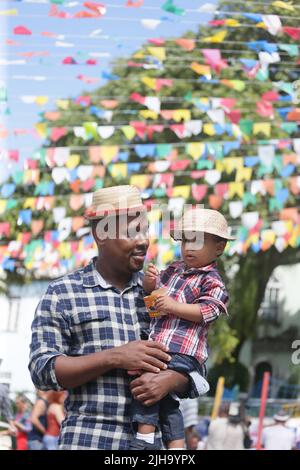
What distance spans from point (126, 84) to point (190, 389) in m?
11.7

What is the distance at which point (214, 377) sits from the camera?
57.1 ft

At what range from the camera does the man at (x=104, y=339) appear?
104 inches

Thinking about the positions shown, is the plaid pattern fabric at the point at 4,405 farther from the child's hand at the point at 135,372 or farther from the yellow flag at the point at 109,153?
the child's hand at the point at 135,372

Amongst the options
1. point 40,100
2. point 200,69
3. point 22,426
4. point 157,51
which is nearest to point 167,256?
point 200,69

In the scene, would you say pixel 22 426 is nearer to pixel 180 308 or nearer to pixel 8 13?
pixel 8 13

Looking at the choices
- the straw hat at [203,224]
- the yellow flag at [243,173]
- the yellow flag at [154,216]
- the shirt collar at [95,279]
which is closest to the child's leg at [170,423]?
the shirt collar at [95,279]

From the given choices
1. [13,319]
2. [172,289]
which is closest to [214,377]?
[13,319]

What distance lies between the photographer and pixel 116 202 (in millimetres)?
2773

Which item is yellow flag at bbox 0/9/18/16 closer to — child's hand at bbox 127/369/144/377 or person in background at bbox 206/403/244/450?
person in background at bbox 206/403/244/450

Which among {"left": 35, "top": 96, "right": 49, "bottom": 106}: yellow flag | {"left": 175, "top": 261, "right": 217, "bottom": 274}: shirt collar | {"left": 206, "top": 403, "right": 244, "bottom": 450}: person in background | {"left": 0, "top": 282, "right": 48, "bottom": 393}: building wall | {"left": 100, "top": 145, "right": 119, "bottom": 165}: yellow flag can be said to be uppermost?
{"left": 175, "top": 261, "right": 217, "bottom": 274}: shirt collar

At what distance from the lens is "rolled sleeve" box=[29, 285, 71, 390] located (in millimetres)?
2699

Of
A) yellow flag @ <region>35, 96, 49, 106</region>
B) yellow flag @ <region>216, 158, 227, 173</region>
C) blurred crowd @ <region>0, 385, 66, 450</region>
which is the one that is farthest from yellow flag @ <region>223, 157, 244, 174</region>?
blurred crowd @ <region>0, 385, 66, 450</region>
